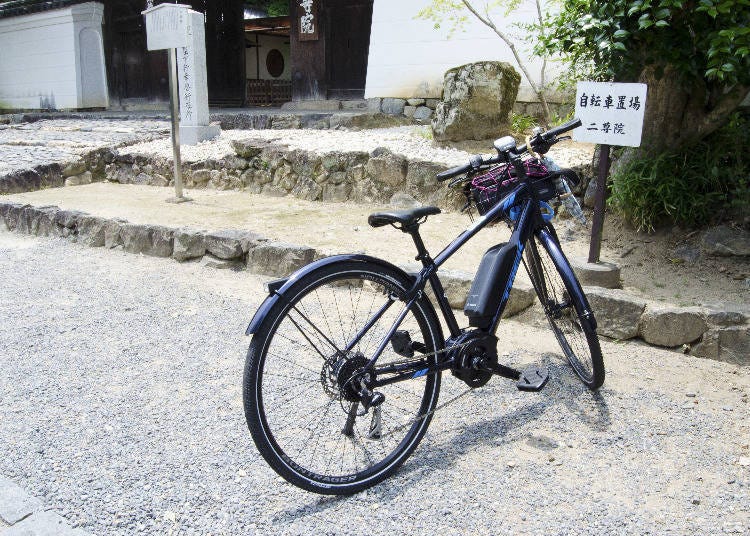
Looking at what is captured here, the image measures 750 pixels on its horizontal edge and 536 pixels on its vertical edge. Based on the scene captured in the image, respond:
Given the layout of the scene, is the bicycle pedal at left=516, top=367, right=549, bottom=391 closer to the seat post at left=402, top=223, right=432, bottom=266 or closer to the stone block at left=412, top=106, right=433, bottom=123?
the seat post at left=402, top=223, right=432, bottom=266

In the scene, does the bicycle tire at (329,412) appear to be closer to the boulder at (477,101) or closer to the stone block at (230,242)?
the stone block at (230,242)

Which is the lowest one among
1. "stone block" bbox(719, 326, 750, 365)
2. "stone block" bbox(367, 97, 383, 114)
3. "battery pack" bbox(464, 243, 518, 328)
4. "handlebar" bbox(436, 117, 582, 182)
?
"stone block" bbox(719, 326, 750, 365)

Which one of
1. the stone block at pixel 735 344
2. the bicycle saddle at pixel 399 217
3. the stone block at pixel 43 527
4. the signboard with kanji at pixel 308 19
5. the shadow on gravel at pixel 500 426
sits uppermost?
the signboard with kanji at pixel 308 19

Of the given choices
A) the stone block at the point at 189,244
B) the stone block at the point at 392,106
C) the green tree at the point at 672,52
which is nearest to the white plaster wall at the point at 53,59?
the stone block at the point at 392,106

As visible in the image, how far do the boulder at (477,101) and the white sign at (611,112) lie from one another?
2905 mm

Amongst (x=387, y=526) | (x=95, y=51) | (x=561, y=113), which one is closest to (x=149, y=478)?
(x=387, y=526)

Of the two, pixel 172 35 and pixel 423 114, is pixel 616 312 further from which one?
pixel 423 114

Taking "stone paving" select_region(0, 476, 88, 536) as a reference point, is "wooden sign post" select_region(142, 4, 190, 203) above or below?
above

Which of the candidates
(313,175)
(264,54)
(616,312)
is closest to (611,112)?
(616,312)

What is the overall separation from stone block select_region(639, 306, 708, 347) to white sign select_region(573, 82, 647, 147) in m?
1.04

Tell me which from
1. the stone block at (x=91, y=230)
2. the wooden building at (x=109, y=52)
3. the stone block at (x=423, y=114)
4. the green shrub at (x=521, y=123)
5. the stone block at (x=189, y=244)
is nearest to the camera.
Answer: the stone block at (x=189, y=244)

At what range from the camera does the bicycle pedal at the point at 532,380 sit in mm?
2842

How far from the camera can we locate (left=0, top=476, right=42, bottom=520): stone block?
7.25 feet

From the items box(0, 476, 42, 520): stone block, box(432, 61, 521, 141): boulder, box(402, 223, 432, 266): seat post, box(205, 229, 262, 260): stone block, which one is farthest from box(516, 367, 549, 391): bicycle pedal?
box(432, 61, 521, 141): boulder
